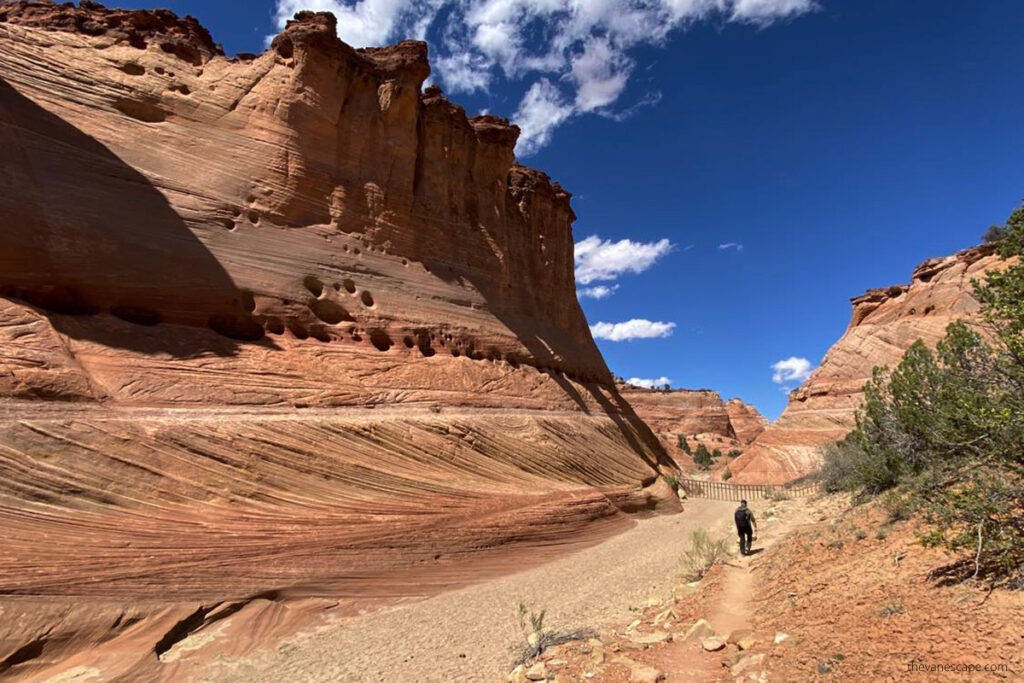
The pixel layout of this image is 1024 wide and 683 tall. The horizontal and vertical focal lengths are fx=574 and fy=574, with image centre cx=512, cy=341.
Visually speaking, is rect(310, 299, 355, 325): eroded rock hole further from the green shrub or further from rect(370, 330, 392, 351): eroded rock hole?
the green shrub

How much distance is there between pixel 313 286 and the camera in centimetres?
1619

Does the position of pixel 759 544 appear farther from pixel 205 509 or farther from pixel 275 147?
pixel 275 147

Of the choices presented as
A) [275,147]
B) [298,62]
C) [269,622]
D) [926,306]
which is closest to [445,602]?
[269,622]

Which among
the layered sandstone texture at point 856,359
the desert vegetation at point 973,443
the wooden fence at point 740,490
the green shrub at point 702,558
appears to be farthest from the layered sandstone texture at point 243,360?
the layered sandstone texture at point 856,359

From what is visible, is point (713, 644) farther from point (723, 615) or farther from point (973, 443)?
point (973, 443)

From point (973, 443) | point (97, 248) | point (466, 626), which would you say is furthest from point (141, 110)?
point (973, 443)

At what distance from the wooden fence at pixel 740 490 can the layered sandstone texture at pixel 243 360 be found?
24.3 feet

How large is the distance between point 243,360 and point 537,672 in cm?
981

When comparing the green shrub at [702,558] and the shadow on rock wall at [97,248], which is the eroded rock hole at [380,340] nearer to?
the shadow on rock wall at [97,248]

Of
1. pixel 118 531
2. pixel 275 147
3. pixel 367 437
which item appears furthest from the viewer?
pixel 275 147

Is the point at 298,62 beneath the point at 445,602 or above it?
above

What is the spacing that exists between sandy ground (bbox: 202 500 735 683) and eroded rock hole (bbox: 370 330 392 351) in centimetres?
746

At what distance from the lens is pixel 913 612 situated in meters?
5.66

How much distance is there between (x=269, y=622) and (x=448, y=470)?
5401 mm
